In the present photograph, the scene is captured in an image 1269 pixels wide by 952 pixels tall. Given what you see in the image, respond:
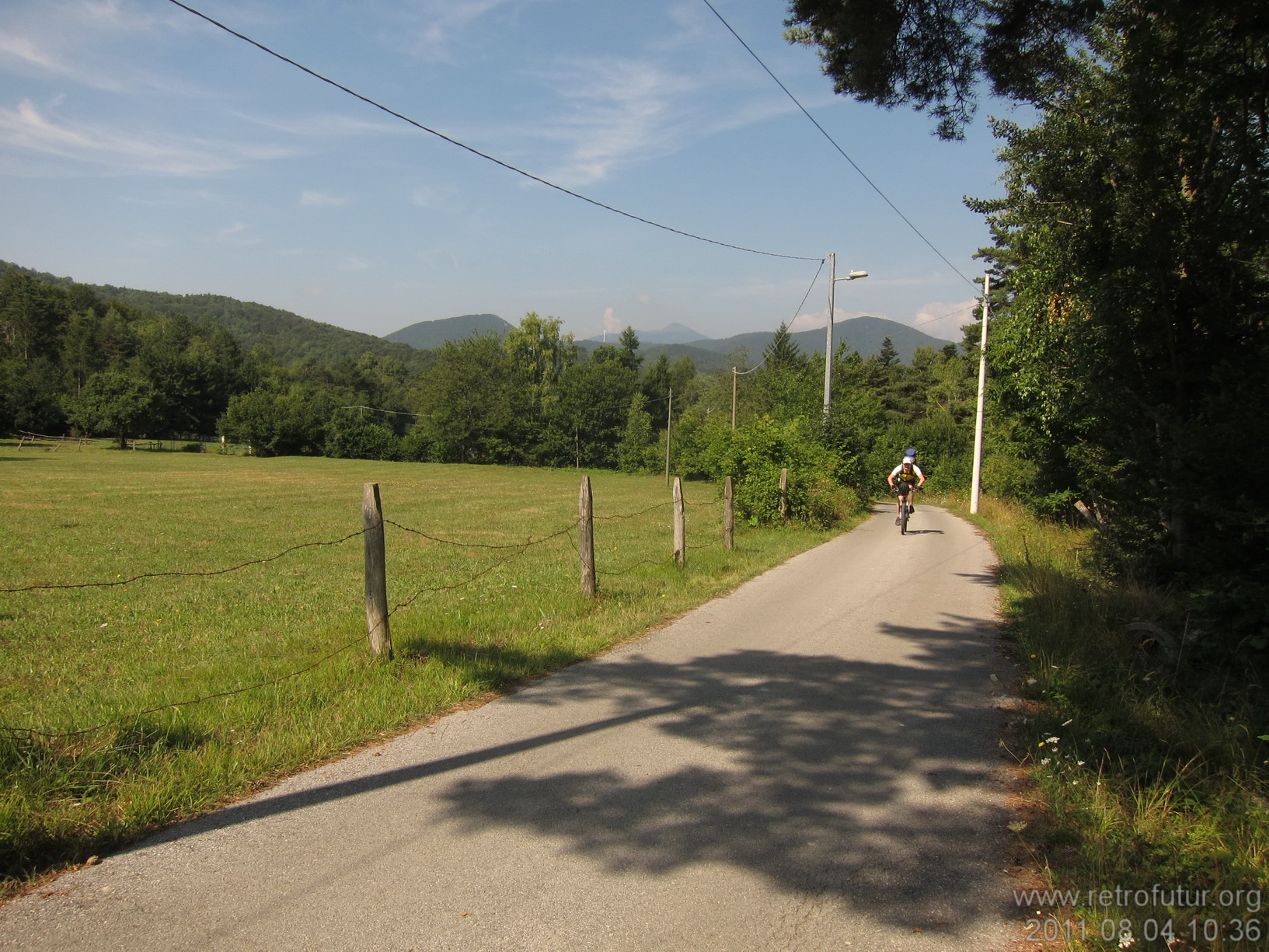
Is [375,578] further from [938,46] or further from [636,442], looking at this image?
[636,442]

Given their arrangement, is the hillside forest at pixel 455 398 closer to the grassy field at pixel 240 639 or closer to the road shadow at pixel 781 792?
the grassy field at pixel 240 639

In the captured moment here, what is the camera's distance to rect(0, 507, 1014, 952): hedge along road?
3062 millimetres

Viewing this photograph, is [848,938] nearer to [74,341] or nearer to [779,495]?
[779,495]

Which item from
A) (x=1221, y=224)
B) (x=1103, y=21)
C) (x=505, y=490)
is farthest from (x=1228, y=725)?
(x=505, y=490)

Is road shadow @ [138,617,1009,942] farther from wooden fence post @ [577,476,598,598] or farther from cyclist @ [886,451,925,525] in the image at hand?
cyclist @ [886,451,925,525]

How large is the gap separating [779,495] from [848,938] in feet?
52.3

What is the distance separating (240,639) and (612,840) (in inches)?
232

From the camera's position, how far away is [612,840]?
12.3ft

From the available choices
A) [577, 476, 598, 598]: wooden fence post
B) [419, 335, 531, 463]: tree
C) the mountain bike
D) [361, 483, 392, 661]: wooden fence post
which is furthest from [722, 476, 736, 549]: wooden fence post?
[419, 335, 531, 463]: tree

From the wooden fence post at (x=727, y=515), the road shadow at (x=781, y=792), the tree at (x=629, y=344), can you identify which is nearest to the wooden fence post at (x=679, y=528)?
the wooden fence post at (x=727, y=515)

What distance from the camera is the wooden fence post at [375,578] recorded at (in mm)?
6129

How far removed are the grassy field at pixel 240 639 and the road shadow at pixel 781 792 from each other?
1.72 ft

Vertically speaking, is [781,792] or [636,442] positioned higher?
[781,792]

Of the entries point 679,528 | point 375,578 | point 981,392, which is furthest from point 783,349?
point 375,578
